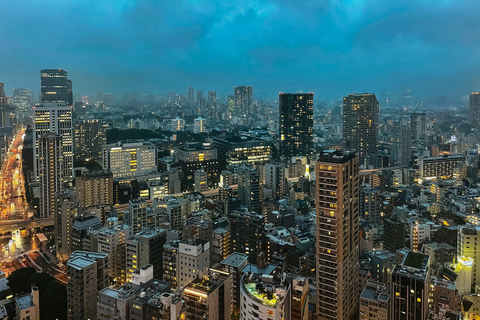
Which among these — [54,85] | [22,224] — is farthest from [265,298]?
[54,85]

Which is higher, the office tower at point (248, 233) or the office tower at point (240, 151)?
the office tower at point (240, 151)

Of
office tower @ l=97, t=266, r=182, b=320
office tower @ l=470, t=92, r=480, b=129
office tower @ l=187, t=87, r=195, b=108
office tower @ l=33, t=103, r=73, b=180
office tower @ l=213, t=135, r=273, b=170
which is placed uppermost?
office tower @ l=187, t=87, r=195, b=108

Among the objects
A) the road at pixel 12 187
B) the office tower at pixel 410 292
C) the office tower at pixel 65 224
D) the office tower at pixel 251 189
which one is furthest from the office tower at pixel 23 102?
the office tower at pixel 410 292

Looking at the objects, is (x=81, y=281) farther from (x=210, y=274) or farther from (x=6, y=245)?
(x=6, y=245)

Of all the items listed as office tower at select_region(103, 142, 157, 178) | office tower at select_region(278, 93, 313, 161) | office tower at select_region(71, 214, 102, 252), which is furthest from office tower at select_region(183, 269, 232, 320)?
office tower at select_region(278, 93, 313, 161)

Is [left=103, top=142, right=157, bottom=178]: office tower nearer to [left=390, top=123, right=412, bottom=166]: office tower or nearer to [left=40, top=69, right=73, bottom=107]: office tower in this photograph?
[left=40, top=69, right=73, bottom=107]: office tower

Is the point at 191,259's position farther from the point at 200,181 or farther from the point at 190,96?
the point at 190,96

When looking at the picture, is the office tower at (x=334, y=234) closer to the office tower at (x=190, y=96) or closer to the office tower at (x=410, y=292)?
the office tower at (x=410, y=292)
